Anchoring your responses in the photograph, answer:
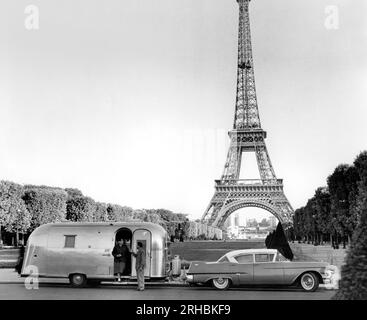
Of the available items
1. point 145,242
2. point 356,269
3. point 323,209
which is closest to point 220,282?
point 145,242

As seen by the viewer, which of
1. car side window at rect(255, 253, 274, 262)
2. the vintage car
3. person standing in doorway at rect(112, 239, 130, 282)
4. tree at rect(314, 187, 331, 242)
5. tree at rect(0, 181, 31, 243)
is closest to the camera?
the vintage car

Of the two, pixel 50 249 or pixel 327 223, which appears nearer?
pixel 50 249

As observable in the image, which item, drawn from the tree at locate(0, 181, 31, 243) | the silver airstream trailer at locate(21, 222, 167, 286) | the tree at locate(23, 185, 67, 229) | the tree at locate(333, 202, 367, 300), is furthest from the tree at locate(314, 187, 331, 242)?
the tree at locate(333, 202, 367, 300)

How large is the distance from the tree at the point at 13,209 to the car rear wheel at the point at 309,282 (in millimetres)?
50853

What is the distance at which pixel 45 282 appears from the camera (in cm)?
2366

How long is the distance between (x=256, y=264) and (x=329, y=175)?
142 feet

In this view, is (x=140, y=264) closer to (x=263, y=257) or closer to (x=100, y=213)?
(x=263, y=257)

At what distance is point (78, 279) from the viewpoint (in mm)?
22078

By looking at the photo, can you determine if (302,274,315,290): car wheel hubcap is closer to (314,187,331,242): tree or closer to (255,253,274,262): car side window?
(255,253,274,262): car side window

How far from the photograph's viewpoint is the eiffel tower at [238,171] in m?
108

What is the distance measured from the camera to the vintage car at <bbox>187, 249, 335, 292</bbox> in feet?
65.8

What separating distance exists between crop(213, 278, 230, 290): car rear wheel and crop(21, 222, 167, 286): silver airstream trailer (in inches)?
90.7
